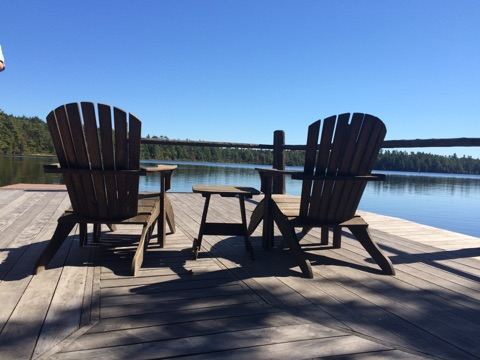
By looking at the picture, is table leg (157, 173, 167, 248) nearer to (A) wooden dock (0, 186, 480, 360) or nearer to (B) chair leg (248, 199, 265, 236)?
(A) wooden dock (0, 186, 480, 360)

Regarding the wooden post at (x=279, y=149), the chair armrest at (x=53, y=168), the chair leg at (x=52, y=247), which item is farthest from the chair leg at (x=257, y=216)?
the wooden post at (x=279, y=149)

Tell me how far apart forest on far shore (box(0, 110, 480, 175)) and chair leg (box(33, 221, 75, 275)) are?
40.0m

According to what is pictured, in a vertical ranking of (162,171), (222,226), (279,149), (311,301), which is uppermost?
(279,149)

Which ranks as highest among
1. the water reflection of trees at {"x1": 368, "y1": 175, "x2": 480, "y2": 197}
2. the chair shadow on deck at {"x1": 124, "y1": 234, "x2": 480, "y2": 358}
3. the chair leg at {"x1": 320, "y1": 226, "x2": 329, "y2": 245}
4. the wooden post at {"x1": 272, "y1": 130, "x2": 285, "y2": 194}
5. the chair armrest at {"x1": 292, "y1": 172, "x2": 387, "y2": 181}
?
the wooden post at {"x1": 272, "y1": 130, "x2": 285, "y2": 194}

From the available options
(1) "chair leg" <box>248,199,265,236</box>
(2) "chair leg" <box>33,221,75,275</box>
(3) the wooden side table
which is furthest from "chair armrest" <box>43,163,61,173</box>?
(1) "chair leg" <box>248,199,265,236</box>

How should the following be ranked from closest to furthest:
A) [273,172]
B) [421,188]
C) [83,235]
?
1. [273,172]
2. [83,235]
3. [421,188]

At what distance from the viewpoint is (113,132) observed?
240 centimetres

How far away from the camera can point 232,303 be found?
73.3 inches

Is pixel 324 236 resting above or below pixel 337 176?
below

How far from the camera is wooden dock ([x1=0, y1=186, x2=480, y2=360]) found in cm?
141

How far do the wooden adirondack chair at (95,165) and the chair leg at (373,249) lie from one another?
1.62m

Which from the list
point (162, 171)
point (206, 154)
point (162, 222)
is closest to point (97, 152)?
point (162, 171)

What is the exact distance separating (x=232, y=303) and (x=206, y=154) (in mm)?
60437

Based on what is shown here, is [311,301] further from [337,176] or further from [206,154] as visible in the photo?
[206,154]
